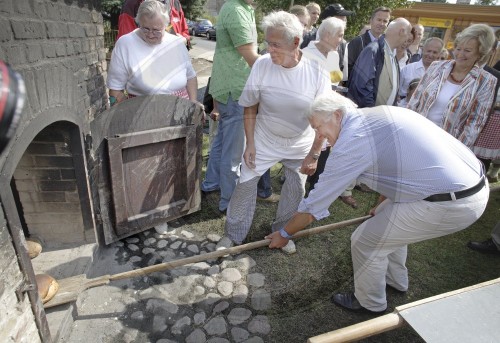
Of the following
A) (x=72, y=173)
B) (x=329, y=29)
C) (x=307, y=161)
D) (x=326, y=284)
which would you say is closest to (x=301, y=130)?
(x=307, y=161)

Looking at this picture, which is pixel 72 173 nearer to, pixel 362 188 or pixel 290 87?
pixel 290 87

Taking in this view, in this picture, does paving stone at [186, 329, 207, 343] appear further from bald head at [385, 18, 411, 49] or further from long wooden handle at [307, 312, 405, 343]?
bald head at [385, 18, 411, 49]

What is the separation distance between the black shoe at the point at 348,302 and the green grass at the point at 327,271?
47mm

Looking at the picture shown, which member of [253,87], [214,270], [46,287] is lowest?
[214,270]

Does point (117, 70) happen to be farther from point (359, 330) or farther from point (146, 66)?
point (359, 330)

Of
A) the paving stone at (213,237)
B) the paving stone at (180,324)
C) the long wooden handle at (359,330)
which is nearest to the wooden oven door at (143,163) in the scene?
the paving stone at (213,237)

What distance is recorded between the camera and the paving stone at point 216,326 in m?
2.49

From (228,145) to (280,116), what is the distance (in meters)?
1.01

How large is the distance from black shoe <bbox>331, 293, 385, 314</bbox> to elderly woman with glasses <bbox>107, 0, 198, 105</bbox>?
2.38 meters

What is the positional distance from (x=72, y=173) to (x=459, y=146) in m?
2.84

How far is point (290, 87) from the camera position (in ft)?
8.97

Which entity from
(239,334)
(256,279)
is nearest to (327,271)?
(256,279)

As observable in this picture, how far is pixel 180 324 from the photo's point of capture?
253 centimetres

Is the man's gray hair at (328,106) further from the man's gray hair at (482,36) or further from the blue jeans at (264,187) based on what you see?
the blue jeans at (264,187)
